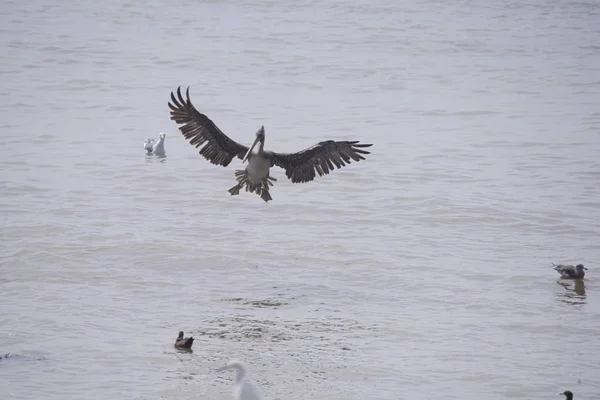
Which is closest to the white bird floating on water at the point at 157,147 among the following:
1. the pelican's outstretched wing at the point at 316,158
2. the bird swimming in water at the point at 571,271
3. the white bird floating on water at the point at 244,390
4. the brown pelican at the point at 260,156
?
the brown pelican at the point at 260,156

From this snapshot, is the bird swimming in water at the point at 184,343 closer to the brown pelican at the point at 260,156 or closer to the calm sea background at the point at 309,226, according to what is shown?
the calm sea background at the point at 309,226

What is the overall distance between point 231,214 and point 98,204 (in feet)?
6.41

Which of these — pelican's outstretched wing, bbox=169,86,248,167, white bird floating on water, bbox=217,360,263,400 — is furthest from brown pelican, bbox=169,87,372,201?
white bird floating on water, bbox=217,360,263,400

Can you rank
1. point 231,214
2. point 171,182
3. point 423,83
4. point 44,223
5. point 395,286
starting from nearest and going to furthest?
1. point 395,286
2. point 44,223
3. point 231,214
4. point 171,182
5. point 423,83

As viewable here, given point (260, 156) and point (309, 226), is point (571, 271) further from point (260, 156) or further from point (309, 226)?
point (309, 226)

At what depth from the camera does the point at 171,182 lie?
58.2 feet

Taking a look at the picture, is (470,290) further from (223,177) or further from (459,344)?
(223,177)

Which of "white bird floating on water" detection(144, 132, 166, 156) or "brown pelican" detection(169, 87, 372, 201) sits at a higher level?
"white bird floating on water" detection(144, 132, 166, 156)

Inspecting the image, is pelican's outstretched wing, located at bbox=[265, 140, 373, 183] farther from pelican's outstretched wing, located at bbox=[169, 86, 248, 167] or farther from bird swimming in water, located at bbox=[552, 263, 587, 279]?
bird swimming in water, located at bbox=[552, 263, 587, 279]

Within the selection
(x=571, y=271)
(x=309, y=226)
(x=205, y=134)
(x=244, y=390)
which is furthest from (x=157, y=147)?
(x=244, y=390)

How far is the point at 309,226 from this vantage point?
50.3ft

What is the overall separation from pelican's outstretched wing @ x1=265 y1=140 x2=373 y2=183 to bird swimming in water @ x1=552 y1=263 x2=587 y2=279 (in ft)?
8.58

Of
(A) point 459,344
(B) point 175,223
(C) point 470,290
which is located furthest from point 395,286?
Result: (B) point 175,223

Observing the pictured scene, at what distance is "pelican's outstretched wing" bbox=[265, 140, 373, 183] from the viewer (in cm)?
1262
